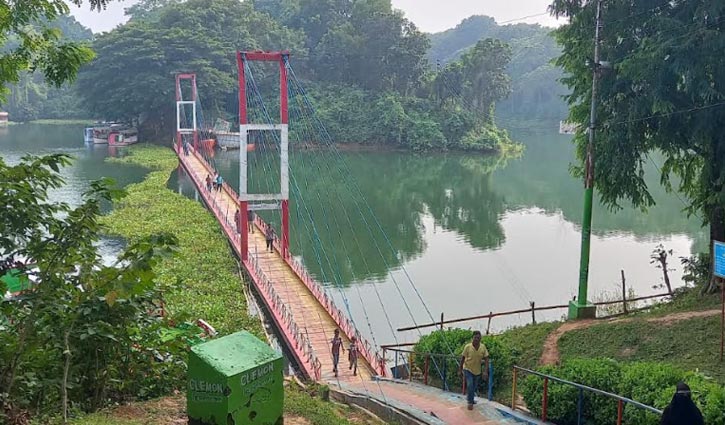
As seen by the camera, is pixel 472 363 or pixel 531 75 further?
pixel 531 75

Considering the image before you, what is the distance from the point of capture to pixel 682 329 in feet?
31.8

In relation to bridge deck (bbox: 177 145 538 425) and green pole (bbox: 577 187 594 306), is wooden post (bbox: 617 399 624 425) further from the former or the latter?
green pole (bbox: 577 187 594 306)

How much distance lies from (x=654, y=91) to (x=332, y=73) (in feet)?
171

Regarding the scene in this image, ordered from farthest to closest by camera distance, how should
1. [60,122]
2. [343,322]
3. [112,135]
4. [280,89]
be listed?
[60,122], [112,135], [280,89], [343,322]

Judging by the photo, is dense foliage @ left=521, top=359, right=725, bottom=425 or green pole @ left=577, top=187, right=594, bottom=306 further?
green pole @ left=577, top=187, right=594, bottom=306

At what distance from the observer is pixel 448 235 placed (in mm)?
26250

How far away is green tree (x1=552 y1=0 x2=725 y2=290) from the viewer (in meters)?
10.4

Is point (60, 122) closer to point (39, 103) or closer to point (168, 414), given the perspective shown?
point (39, 103)

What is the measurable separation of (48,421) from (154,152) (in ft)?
153

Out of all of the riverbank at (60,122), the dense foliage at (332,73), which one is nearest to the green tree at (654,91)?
the dense foliage at (332,73)

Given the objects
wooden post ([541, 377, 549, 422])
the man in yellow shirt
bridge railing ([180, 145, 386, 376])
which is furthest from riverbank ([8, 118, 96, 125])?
wooden post ([541, 377, 549, 422])

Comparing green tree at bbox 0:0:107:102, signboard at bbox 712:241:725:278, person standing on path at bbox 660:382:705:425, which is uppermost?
green tree at bbox 0:0:107:102

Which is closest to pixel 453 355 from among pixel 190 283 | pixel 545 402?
pixel 545 402

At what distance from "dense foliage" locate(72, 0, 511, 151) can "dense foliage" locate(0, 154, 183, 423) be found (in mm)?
48534
